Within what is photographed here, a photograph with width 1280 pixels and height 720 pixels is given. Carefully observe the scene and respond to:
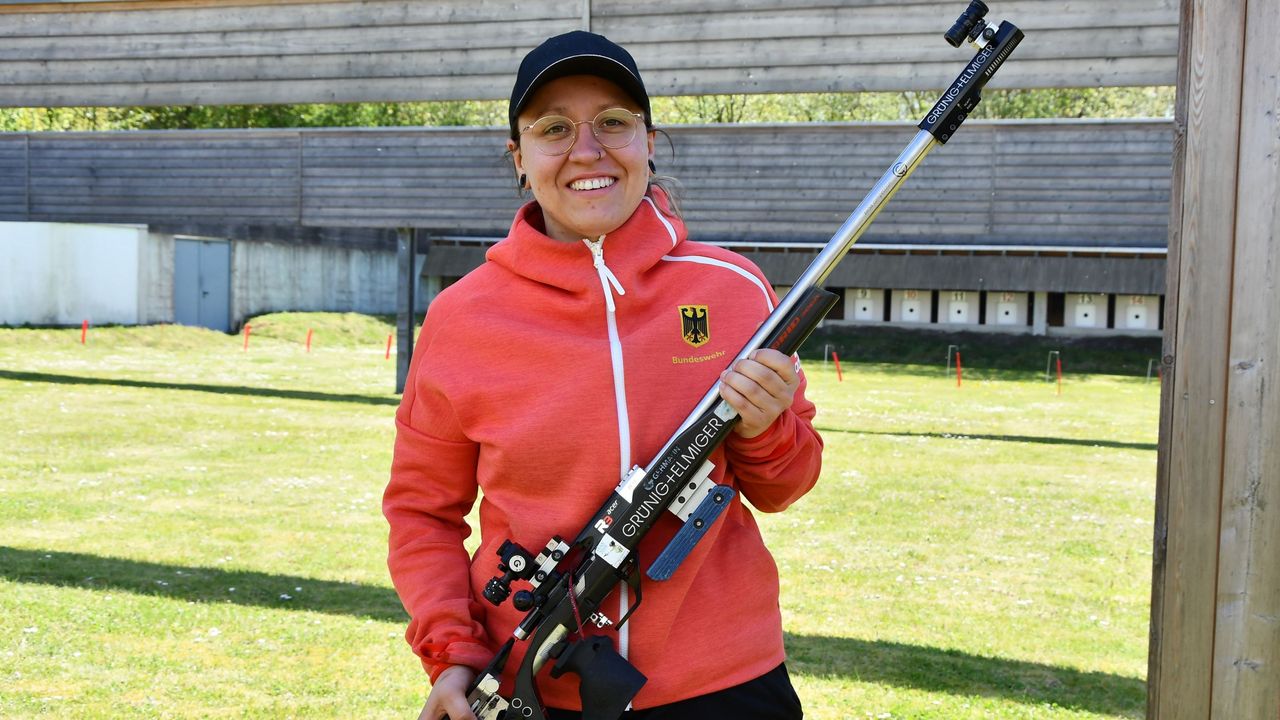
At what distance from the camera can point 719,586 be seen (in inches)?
84.8

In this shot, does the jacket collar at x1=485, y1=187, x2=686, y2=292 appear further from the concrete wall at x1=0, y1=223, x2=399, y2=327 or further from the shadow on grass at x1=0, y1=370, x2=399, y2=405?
the concrete wall at x1=0, y1=223, x2=399, y2=327

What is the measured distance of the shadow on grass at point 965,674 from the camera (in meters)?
5.31

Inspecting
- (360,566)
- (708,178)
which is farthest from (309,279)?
(360,566)

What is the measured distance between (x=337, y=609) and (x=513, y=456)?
457cm

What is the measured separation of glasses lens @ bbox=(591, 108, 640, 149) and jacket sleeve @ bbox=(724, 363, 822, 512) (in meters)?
0.56

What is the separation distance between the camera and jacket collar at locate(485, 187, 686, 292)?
2.22 meters

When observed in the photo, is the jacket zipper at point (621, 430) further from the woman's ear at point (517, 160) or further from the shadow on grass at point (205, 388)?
the shadow on grass at point (205, 388)

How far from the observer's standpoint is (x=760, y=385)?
204 cm

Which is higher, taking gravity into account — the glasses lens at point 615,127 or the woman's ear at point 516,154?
the glasses lens at point 615,127

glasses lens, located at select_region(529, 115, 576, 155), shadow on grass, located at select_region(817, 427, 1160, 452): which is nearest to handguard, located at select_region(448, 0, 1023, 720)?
glasses lens, located at select_region(529, 115, 576, 155)

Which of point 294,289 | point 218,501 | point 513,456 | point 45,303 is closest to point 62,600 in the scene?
point 218,501

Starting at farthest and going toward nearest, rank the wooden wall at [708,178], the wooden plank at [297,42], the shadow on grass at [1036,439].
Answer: the wooden wall at [708,178]
the shadow on grass at [1036,439]
the wooden plank at [297,42]

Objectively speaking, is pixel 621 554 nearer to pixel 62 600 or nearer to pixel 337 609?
pixel 337 609

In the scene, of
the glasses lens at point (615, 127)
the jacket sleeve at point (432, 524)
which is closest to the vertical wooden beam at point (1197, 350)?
the glasses lens at point (615, 127)
